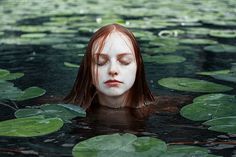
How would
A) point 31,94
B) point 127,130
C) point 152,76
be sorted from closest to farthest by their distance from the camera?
point 127,130 → point 31,94 → point 152,76

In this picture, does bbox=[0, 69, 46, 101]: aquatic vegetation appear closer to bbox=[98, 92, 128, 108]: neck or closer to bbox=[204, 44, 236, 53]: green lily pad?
bbox=[98, 92, 128, 108]: neck

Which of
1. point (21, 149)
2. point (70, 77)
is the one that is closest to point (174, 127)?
point (21, 149)

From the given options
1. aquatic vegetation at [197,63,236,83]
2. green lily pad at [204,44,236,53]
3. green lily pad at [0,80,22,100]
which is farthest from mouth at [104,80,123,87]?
green lily pad at [204,44,236,53]

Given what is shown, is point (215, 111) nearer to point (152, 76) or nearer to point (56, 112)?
point (56, 112)

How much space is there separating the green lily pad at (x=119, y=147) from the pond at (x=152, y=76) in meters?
0.06

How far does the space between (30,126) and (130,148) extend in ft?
1.80

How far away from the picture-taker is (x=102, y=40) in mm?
2623

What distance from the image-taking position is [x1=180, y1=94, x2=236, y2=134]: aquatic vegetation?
232 centimetres

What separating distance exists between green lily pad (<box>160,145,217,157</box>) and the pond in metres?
0.09

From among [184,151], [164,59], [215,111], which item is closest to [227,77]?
[164,59]

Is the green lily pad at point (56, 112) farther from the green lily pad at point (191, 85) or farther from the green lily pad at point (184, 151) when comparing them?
the green lily pad at point (191, 85)

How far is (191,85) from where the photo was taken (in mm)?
3199

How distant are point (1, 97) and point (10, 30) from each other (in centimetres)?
399

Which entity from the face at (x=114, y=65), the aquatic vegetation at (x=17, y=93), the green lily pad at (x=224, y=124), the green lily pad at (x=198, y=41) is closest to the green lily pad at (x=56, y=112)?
the face at (x=114, y=65)
